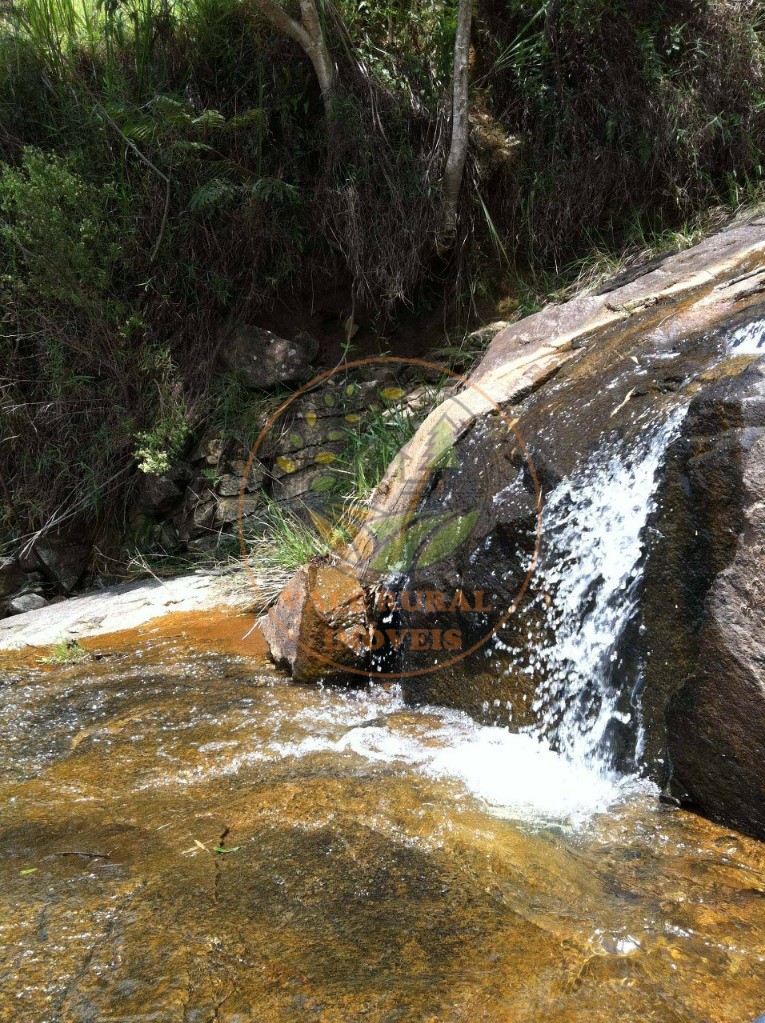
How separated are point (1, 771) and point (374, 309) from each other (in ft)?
12.2

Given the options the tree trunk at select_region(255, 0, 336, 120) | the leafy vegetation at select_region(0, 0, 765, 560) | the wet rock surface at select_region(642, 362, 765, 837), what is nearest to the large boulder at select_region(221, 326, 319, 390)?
the leafy vegetation at select_region(0, 0, 765, 560)

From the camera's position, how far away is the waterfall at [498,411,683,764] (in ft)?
7.72

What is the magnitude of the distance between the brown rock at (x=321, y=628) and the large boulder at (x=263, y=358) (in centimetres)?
209

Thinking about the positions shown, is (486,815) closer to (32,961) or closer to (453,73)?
(32,961)

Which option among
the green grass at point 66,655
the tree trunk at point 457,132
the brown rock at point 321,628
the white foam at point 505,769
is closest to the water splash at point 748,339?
the white foam at point 505,769

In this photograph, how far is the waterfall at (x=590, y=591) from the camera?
2354 millimetres

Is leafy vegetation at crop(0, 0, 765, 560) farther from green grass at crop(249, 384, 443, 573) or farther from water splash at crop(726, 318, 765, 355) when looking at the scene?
water splash at crop(726, 318, 765, 355)

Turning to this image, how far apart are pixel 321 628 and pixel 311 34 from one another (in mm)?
3515

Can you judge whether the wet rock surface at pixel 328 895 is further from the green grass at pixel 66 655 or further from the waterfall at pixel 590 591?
the green grass at pixel 66 655

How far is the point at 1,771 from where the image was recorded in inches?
88.4

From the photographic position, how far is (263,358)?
5000 millimetres

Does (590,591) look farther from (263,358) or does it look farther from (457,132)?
(457,132)

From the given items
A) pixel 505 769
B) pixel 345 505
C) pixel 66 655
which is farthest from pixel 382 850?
pixel 345 505

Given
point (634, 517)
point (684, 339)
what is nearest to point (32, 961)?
point (634, 517)
